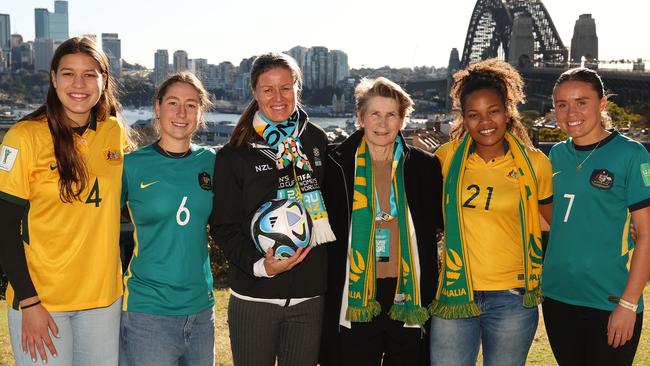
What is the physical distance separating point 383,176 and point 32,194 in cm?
226

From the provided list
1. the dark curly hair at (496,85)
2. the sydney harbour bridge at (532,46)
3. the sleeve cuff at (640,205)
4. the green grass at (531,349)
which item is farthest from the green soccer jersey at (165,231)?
the sydney harbour bridge at (532,46)

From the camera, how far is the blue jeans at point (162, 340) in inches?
161

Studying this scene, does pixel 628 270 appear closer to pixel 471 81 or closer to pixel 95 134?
pixel 471 81

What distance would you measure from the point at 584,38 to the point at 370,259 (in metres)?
140

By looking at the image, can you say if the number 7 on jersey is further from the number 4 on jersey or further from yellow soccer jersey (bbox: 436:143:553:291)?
the number 4 on jersey

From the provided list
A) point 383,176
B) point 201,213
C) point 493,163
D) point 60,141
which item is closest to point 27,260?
point 60,141

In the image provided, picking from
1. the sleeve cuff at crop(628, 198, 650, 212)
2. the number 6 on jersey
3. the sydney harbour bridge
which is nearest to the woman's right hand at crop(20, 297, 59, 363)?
the number 6 on jersey

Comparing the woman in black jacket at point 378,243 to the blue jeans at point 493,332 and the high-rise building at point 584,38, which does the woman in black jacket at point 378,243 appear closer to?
the blue jeans at point 493,332

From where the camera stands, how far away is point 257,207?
424 cm

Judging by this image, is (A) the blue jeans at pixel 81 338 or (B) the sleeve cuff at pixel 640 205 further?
(B) the sleeve cuff at pixel 640 205

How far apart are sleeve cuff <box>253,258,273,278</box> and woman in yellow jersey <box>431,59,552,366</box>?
4.06 ft

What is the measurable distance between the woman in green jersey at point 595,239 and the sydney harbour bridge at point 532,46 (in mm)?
90026

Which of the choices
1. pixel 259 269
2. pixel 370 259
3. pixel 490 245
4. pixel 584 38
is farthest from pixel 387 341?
pixel 584 38

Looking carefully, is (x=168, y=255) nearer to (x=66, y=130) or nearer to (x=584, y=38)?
(x=66, y=130)
